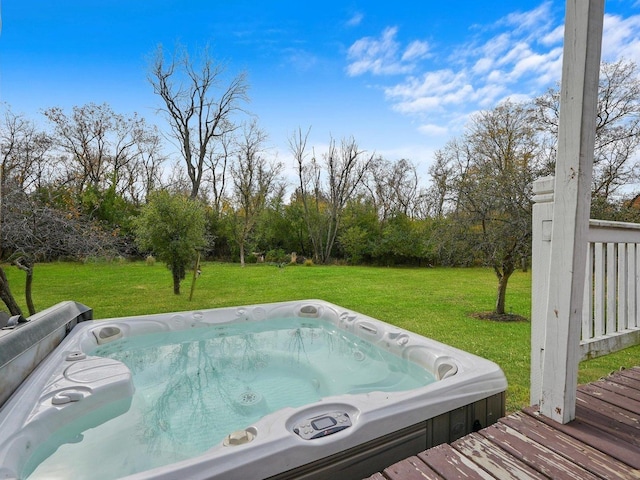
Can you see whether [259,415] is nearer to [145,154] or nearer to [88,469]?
[88,469]

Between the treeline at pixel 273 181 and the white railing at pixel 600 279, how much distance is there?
259 cm

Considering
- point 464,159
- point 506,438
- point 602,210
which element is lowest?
point 506,438

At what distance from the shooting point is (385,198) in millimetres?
15523

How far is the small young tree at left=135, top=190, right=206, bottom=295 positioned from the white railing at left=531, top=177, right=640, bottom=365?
19.0 feet

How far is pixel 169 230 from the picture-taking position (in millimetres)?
6215

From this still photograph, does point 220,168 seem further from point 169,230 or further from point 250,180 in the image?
point 169,230

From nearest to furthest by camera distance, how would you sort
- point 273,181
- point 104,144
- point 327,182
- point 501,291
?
point 501,291 < point 104,144 < point 273,181 < point 327,182

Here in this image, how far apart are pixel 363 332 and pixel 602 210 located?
156 inches

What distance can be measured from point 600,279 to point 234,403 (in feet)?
7.69

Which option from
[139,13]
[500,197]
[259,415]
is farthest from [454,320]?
[139,13]

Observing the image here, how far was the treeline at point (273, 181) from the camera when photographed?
454 cm

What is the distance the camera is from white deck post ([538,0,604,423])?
1.17m

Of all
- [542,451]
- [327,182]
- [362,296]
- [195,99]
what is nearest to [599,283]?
[542,451]

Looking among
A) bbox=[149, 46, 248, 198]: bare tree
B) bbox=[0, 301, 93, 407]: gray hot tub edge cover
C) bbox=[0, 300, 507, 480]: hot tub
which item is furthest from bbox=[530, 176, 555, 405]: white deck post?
bbox=[149, 46, 248, 198]: bare tree
